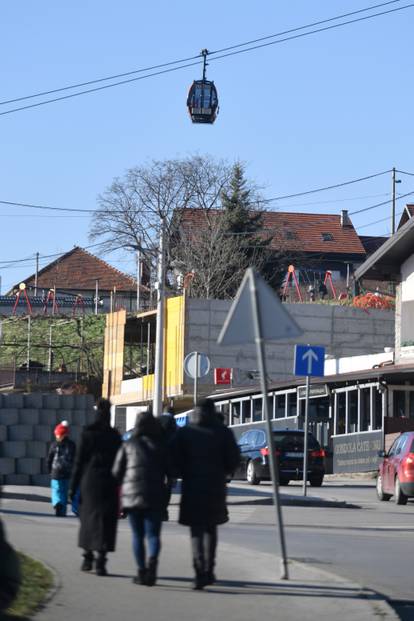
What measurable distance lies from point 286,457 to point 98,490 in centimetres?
2138

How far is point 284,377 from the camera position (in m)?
58.9

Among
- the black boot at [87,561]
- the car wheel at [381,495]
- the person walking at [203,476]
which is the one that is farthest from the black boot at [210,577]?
the car wheel at [381,495]

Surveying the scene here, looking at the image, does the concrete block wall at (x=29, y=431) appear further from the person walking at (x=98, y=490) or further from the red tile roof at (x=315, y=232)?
the red tile roof at (x=315, y=232)

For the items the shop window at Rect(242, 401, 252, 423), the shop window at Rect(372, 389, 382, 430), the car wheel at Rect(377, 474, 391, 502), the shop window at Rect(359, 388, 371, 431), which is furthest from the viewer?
the shop window at Rect(242, 401, 252, 423)

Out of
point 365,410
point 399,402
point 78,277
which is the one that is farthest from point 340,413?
point 78,277

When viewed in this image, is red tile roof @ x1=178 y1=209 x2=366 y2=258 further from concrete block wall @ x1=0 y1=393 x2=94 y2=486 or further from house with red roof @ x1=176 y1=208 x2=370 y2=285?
concrete block wall @ x1=0 y1=393 x2=94 y2=486

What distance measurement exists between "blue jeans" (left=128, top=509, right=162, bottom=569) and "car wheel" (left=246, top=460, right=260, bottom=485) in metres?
22.6

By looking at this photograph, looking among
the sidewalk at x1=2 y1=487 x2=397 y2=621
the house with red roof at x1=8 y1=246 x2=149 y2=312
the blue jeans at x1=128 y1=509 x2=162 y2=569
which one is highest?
the house with red roof at x1=8 y1=246 x2=149 y2=312

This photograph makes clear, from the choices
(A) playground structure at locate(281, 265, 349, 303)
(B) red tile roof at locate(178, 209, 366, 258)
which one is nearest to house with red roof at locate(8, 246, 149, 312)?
(B) red tile roof at locate(178, 209, 366, 258)

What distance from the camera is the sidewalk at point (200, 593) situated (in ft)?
34.3

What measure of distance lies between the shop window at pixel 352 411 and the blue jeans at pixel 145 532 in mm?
30919

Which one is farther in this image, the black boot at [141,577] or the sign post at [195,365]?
the sign post at [195,365]

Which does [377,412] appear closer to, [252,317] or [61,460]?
[61,460]

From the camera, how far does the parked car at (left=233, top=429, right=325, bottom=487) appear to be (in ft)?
110
